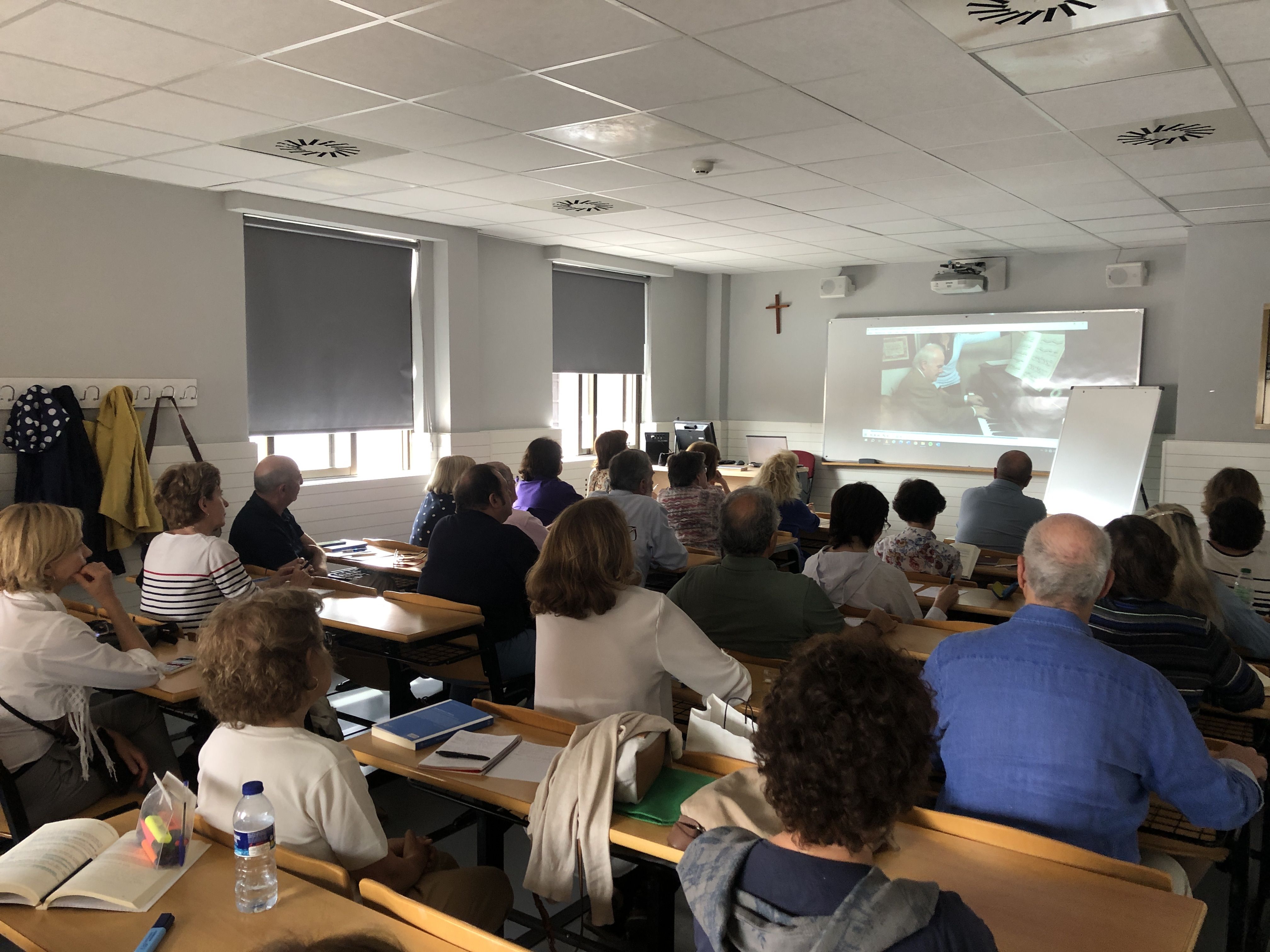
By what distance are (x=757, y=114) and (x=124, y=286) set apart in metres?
3.73

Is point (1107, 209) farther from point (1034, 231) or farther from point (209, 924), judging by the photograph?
point (209, 924)

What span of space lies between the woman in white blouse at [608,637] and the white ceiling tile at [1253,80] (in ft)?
9.56

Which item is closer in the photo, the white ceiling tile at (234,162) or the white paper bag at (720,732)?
the white paper bag at (720,732)

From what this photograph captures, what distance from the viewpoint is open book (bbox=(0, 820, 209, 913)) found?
63.2 inches

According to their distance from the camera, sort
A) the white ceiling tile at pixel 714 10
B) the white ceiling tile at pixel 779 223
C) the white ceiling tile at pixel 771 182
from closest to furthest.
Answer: the white ceiling tile at pixel 714 10 → the white ceiling tile at pixel 771 182 → the white ceiling tile at pixel 779 223

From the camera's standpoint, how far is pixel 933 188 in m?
5.67

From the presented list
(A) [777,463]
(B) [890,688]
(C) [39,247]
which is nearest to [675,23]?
(B) [890,688]

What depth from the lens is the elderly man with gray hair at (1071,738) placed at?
1.74 metres

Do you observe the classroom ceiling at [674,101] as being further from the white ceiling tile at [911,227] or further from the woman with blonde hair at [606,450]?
the woman with blonde hair at [606,450]

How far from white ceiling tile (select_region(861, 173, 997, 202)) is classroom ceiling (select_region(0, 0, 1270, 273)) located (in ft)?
0.10

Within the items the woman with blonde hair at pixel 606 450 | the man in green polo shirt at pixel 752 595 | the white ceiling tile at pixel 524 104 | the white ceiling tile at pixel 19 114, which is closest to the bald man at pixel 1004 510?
the woman with blonde hair at pixel 606 450

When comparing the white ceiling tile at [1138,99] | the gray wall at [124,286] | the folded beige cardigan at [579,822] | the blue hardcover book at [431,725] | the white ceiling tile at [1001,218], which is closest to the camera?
the folded beige cardigan at [579,822]

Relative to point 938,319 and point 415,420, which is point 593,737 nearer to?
point 415,420

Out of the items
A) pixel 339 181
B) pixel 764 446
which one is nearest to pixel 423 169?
pixel 339 181
